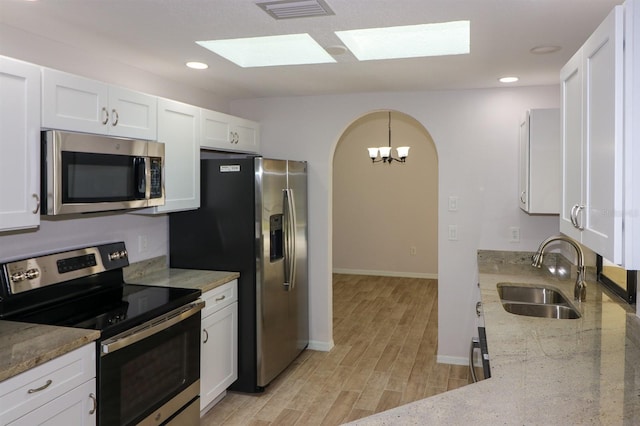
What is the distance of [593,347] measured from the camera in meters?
2.04

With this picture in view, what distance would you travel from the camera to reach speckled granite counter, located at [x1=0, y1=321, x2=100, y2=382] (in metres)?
1.84

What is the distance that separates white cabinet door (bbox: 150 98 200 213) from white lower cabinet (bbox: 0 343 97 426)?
3.85ft

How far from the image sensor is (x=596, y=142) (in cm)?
144

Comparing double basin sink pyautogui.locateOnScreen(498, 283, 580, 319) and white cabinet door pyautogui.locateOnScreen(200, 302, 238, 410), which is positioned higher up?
double basin sink pyautogui.locateOnScreen(498, 283, 580, 319)

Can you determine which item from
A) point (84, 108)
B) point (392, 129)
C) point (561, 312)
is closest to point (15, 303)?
point (84, 108)

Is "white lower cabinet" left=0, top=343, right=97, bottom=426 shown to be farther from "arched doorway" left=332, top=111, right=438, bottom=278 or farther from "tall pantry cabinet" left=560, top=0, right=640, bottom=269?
"arched doorway" left=332, top=111, right=438, bottom=278

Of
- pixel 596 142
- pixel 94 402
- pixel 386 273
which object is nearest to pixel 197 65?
pixel 94 402

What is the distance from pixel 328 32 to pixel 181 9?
729mm

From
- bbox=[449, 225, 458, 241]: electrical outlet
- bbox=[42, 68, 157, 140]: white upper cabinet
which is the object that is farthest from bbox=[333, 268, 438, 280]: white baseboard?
bbox=[42, 68, 157, 140]: white upper cabinet

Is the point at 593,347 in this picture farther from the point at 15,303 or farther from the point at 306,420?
the point at 15,303

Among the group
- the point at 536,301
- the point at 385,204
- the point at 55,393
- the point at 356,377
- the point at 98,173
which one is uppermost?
the point at 98,173

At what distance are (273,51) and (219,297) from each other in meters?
1.67

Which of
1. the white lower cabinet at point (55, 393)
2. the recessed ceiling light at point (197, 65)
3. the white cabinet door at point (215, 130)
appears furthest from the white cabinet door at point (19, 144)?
the white cabinet door at point (215, 130)

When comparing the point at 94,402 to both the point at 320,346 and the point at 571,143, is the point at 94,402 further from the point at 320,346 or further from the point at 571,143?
the point at 320,346
